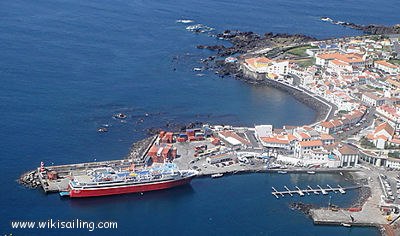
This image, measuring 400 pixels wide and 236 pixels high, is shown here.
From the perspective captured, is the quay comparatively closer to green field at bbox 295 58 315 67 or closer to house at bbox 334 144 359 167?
house at bbox 334 144 359 167

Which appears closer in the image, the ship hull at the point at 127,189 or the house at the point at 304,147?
the ship hull at the point at 127,189

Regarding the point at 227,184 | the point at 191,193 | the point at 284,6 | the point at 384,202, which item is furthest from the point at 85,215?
the point at 284,6

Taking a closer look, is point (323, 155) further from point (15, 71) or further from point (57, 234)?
point (15, 71)

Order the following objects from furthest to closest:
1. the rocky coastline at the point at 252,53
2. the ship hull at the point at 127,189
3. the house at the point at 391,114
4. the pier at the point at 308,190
Result: the rocky coastline at the point at 252,53, the house at the point at 391,114, the pier at the point at 308,190, the ship hull at the point at 127,189

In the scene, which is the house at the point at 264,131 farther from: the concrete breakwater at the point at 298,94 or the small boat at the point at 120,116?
the small boat at the point at 120,116

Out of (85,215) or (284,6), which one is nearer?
(85,215)

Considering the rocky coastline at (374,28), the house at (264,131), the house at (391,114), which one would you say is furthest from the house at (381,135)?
the rocky coastline at (374,28)

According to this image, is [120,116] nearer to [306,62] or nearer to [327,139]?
[327,139]

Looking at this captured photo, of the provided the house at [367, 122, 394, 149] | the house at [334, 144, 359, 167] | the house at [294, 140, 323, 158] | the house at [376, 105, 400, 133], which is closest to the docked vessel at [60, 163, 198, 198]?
the house at [294, 140, 323, 158]
